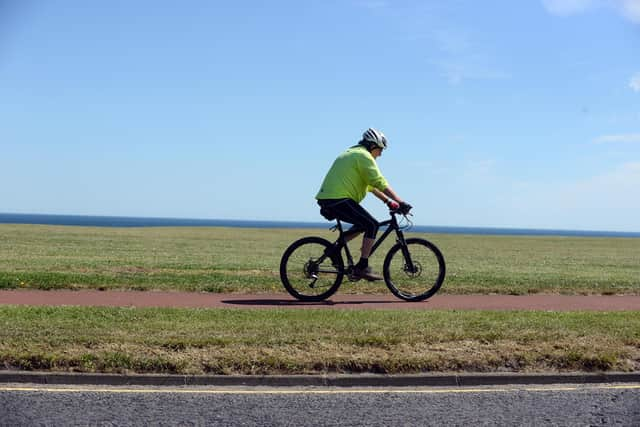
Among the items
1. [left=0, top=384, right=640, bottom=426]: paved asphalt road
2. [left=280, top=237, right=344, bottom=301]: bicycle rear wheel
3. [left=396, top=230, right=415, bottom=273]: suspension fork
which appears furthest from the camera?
[left=396, top=230, right=415, bottom=273]: suspension fork

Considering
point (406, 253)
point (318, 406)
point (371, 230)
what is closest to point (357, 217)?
point (371, 230)

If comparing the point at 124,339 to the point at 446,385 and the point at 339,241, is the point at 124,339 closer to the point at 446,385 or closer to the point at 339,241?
the point at 446,385

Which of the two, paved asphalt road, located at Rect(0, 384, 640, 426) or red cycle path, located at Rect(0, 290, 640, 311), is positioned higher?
red cycle path, located at Rect(0, 290, 640, 311)

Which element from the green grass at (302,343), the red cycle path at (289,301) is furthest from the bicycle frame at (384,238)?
the green grass at (302,343)

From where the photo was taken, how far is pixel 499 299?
1058 cm

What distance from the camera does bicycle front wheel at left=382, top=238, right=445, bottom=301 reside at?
975 centimetres

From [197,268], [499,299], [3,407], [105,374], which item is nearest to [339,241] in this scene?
[499,299]

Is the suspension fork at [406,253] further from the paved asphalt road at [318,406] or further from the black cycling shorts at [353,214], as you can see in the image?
the paved asphalt road at [318,406]

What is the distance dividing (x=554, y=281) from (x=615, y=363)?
7.42 metres

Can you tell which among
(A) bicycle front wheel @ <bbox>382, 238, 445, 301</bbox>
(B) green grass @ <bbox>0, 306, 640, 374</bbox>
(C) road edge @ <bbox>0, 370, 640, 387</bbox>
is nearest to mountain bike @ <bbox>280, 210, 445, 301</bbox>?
(A) bicycle front wheel @ <bbox>382, 238, 445, 301</bbox>

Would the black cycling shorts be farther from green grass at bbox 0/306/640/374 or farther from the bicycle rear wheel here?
green grass at bbox 0/306/640/374

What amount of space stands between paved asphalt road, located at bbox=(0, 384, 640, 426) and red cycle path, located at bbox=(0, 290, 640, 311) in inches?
135

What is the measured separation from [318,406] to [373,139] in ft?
16.6

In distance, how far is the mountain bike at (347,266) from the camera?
960 cm
